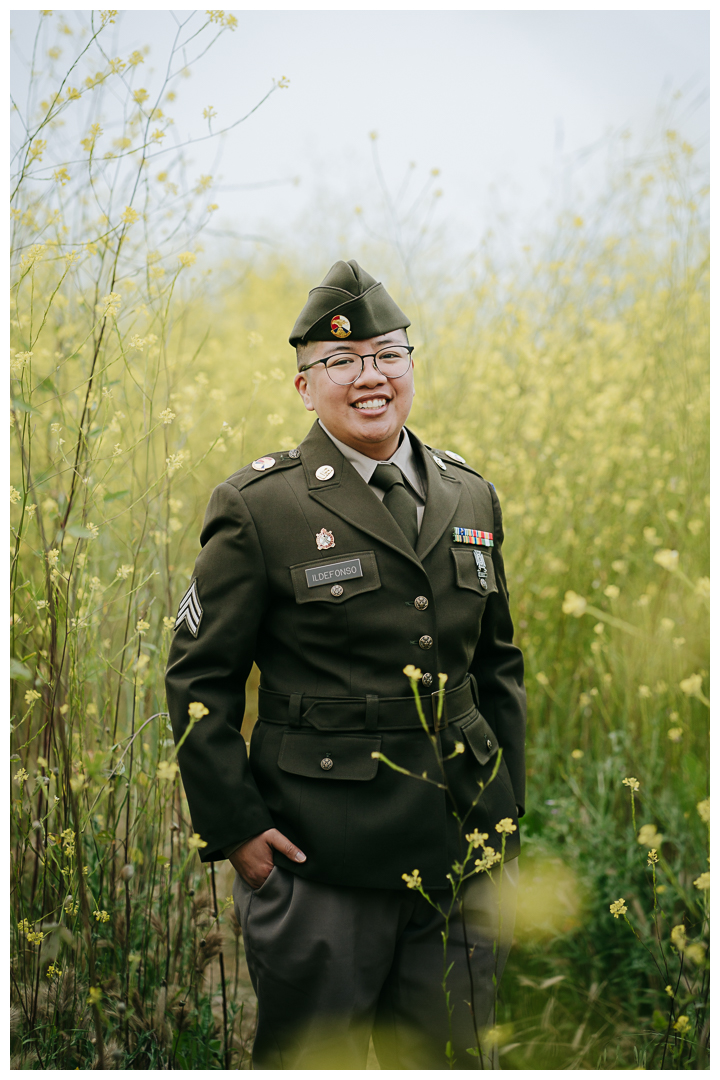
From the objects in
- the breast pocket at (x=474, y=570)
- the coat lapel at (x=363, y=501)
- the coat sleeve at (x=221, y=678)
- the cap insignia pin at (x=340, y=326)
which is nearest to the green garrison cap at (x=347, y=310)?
the cap insignia pin at (x=340, y=326)

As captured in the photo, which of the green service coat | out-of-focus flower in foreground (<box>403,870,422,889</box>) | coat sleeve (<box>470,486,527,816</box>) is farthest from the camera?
coat sleeve (<box>470,486,527,816</box>)

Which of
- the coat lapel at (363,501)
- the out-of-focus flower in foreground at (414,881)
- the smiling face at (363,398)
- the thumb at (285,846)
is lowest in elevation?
A: the out-of-focus flower in foreground at (414,881)

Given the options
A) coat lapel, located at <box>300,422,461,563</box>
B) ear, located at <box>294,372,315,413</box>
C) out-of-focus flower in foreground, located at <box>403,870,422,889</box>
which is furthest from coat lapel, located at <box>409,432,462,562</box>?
out-of-focus flower in foreground, located at <box>403,870,422,889</box>

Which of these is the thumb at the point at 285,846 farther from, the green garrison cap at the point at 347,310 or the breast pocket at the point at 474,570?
the green garrison cap at the point at 347,310

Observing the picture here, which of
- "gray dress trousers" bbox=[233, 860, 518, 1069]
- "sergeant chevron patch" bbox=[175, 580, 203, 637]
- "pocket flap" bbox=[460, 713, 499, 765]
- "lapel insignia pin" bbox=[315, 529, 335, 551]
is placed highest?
"lapel insignia pin" bbox=[315, 529, 335, 551]

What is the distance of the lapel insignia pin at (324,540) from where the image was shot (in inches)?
54.5

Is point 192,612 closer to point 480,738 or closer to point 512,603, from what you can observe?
Answer: point 480,738

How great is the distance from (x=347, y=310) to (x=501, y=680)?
0.91 meters

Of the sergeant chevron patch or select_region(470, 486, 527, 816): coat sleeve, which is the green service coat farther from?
select_region(470, 486, 527, 816): coat sleeve

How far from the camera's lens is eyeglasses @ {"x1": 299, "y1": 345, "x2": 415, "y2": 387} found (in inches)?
54.8

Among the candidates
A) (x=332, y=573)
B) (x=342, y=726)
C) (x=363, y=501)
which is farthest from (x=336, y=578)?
(x=342, y=726)

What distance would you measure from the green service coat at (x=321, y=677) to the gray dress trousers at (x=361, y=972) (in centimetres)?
8

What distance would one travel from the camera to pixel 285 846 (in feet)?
4.39

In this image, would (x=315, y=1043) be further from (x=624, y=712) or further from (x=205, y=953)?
(x=624, y=712)
